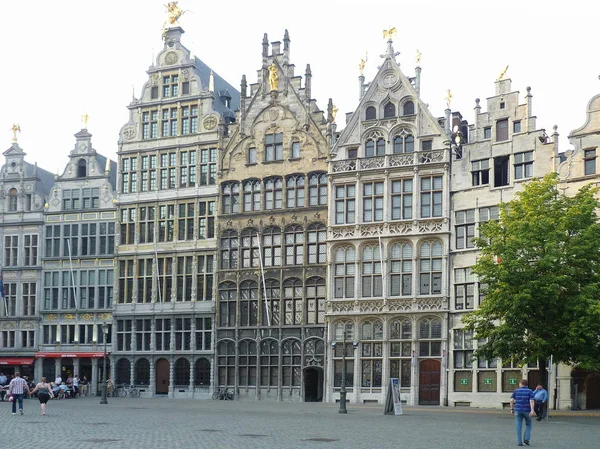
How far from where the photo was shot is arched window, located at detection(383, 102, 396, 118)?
2205 inches

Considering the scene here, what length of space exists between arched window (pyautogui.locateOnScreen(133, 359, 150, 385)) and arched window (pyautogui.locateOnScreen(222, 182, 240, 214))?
1082 cm

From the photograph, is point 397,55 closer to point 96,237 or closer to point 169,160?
point 169,160

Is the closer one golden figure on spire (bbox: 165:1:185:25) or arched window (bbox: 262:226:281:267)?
arched window (bbox: 262:226:281:267)

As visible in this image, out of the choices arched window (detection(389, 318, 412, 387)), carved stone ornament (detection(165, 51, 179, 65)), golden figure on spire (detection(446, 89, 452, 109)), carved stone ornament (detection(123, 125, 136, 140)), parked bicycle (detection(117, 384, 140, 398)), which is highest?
carved stone ornament (detection(165, 51, 179, 65))

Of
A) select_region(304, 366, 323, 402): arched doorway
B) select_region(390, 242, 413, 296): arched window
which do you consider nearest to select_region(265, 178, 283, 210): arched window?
select_region(390, 242, 413, 296): arched window

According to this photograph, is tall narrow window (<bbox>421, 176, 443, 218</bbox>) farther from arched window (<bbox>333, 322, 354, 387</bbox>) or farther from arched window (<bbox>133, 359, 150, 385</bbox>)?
arched window (<bbox>133, 359, 150, 385</bbox>)

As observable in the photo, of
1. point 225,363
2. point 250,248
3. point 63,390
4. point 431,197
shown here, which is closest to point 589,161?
point 431,197

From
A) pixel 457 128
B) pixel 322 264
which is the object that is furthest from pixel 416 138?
pixel 322 264

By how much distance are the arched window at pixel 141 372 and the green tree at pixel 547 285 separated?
27.0 metres

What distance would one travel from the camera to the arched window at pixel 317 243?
56656 millimetres

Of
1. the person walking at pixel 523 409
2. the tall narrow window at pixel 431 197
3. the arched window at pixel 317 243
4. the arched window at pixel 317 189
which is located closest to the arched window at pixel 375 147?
the arched window at pixel 317 189

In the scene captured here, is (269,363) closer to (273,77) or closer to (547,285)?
(273,77)

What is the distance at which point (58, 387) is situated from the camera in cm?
5625

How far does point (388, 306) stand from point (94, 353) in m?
19.9
